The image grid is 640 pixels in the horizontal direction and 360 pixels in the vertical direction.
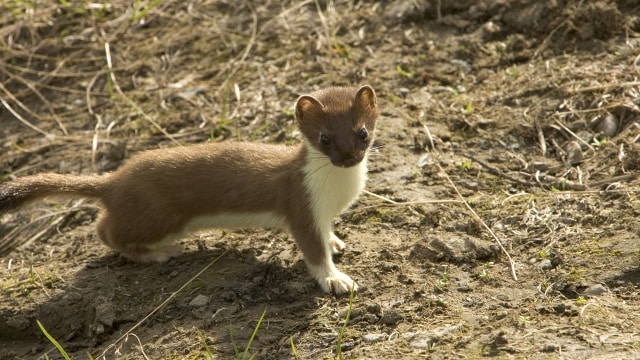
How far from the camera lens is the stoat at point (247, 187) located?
4.42 metres

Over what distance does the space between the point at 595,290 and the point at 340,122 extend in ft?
5.00

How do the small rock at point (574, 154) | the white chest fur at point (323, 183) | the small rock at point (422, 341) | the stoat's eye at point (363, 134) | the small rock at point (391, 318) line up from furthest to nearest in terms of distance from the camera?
the small rock at point (574, 154)
the white chest fur at point (323, 183)
the stoat's eye at point (363, 134)
the small rock at point (391, 318)
the small rock at point (422, 341)

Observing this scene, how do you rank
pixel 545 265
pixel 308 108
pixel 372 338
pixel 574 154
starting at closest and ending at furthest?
1. pixel 372 338
2. pixel 545 265
3. pixel 308 108
4. pixel 574 154

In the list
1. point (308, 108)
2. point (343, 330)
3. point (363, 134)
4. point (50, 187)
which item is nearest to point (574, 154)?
point (363, 134)

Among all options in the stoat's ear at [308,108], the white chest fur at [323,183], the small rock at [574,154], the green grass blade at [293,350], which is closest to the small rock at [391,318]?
the green grass blade at [293,350]

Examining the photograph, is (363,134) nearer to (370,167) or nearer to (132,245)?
(370,167)

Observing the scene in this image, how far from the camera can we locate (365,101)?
4535 millimetres

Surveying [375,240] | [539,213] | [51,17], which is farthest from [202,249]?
[51,17]

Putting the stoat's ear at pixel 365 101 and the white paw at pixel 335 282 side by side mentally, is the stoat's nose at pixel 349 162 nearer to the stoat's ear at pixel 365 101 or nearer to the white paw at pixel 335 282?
the stoat's ear at pixel 365 101

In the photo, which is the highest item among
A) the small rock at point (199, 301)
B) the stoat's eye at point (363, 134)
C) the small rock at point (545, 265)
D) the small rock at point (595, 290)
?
the stoat's eye at point (363, 134)

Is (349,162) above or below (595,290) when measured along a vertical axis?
above

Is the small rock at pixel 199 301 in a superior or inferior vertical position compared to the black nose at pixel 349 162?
inferior

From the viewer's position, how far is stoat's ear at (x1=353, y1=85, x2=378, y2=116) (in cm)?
446

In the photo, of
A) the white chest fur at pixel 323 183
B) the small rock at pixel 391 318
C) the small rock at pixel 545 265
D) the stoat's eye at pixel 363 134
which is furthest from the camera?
the white chest fur at pixel 323 183
